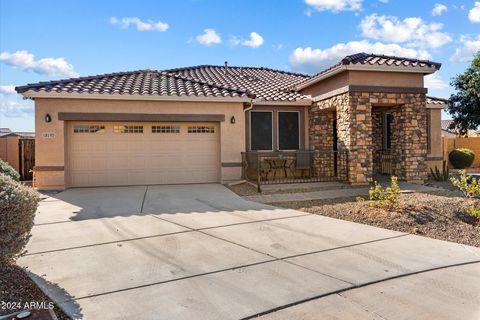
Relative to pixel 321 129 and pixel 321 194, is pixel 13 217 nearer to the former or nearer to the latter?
pixel 321 194

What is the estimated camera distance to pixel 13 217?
4.00 m

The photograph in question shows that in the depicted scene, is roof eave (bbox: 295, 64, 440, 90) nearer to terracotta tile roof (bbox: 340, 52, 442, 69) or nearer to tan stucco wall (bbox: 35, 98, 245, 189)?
terracotta tile roof (bbox: 340, 52, 442, 69)

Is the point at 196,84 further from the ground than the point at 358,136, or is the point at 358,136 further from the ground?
the point at 196,84

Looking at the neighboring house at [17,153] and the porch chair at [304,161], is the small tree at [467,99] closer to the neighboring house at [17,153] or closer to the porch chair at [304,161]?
the porch chair at [304,161]

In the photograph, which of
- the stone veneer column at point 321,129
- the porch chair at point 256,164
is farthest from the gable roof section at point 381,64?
the porch chair at point 256,164

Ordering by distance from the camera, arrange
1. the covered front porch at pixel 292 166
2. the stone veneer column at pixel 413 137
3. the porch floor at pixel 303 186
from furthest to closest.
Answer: the covered front porch at pixel 292 166 → the stone veneer column at pixel 413 137 → the porch floor at pixel 303 186

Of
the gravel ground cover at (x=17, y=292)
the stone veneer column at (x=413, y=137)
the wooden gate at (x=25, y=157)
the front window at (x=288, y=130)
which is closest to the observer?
the gravel ground cover at (x=17, y=292)

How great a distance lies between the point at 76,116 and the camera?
11.9 meters

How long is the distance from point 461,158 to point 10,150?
73.2 ft

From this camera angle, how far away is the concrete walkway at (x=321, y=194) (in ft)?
33.3

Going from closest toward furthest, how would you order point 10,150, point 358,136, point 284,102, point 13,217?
1. point 13,217
2. point 358,136
3. point 284,102
4. point 10,150

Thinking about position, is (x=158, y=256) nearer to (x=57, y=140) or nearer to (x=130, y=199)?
(x=130, y=199)

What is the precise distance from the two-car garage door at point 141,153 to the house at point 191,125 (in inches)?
1.4

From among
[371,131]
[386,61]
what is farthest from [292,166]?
[386,61]
